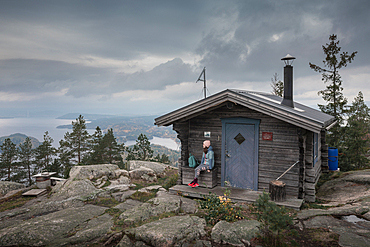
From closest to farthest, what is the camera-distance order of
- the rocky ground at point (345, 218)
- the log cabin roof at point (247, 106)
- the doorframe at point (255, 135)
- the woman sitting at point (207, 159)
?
1. the rocky ground at point (345, 218)
2. the log cabin roof at point (247, 106)
3. the doorframe at point (255, 135)
4. the woman sitting at point (207, 159)

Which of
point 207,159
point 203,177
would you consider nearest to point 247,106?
point 207,159

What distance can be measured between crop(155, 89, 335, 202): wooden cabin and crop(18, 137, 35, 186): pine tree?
2114 cm

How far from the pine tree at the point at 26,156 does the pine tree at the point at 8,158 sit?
578mm

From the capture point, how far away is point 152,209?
7047mm

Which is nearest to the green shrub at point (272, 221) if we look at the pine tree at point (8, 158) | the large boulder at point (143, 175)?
the large boulder at point (143, 175)

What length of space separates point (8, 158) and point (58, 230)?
22.3m

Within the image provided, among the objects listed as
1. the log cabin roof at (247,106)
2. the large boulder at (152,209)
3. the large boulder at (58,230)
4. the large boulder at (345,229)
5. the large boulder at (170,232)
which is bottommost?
the large boulder at (58,230)

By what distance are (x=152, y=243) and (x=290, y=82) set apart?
8532 mm

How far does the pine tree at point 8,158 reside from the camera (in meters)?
22.5

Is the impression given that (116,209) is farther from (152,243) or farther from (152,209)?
(152,243)

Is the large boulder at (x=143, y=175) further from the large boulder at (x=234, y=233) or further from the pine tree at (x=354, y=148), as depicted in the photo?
the pine tree at (x=354, y=148)

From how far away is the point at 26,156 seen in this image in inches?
930

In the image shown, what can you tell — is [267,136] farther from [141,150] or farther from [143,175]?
[141,150]

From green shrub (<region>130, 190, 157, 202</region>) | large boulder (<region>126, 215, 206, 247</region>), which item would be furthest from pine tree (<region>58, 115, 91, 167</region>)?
large boulder (<region>126, 215, 206, 247</region>)
